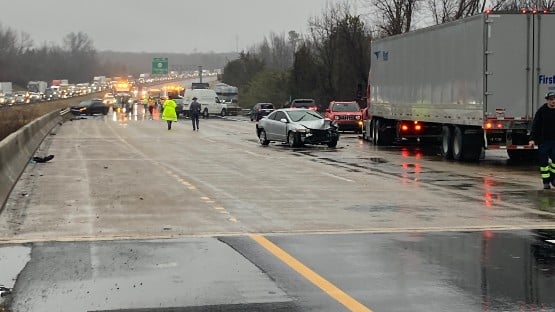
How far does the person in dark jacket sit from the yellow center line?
25.0 ft

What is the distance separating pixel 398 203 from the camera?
13.9 m

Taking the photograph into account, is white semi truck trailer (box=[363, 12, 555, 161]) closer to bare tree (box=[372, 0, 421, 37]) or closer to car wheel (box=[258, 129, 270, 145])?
car wheel (box=[258, 129, 270, 145])

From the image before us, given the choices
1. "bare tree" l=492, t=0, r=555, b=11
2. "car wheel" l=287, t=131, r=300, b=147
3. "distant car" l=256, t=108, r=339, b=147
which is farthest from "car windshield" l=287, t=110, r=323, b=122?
"bare tree" l=492, t=0, r=555, b=11

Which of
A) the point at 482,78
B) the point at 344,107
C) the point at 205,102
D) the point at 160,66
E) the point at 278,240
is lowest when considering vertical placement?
the point at 278,240

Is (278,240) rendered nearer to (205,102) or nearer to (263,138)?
(263,138)

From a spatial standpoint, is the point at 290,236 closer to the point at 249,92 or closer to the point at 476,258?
the point at 476,258

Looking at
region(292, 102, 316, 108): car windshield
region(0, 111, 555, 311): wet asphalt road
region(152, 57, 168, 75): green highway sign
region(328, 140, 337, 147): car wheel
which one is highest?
region(152, 57, 168, 75): green highway sign

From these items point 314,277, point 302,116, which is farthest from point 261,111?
point 314,277

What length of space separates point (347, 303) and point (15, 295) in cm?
292

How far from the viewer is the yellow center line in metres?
6.90

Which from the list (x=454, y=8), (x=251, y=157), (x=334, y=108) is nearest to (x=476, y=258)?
(x=251, y=157)

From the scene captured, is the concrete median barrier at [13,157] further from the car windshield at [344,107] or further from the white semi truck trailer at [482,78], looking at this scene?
the car windshield at [344,107]

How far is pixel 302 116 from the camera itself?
2984 cm

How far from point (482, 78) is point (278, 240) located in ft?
40.9
